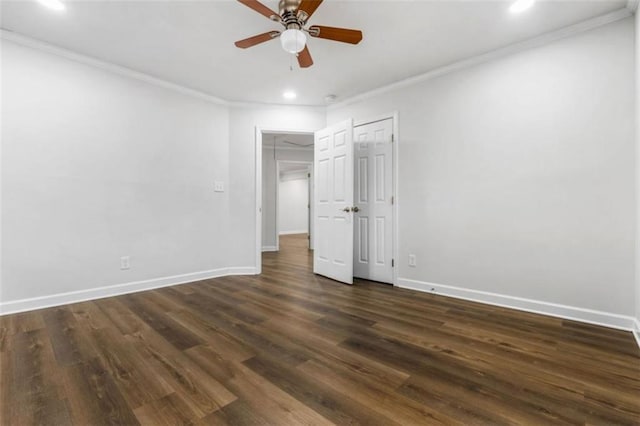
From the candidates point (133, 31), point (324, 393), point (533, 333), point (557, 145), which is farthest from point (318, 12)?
point (533, 333)

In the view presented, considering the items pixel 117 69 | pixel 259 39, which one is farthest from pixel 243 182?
pixel 259 39

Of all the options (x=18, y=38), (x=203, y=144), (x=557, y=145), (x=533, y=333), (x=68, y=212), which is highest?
(x=18, y=38)

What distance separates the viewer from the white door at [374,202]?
3.57 meters

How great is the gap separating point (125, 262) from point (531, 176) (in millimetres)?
4256

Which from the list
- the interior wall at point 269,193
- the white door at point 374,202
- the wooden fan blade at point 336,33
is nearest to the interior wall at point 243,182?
the white door at point 374,202

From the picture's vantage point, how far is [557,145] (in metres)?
2.45

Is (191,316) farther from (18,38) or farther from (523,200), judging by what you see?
(523,200)

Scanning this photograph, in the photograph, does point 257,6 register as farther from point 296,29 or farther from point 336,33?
point 336,33

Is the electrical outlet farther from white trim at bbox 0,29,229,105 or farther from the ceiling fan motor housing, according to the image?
the ceiling fan motor housing

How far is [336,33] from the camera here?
6.67 ft

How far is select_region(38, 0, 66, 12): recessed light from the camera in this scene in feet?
6.92

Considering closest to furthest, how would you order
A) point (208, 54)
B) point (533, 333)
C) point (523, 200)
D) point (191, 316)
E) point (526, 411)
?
point (526, 411) → point (533, 333) → point (191, 316) → point (523, 200) → point (208, 54)

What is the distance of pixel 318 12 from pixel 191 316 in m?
2.73

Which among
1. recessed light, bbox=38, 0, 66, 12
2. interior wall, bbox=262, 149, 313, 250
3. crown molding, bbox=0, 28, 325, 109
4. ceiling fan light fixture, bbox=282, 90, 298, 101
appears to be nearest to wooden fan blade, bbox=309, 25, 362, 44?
ceiling fan light fixture, bbox=282, 90, 298, 101
